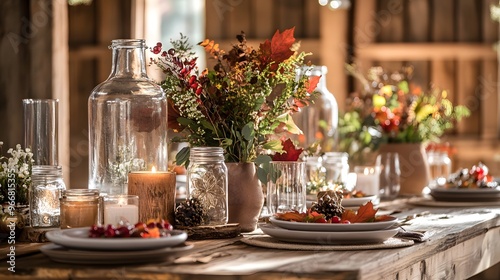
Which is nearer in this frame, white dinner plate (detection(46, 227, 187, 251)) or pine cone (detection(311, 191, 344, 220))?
white dinner plate (detection(46, 227, 187, 251))

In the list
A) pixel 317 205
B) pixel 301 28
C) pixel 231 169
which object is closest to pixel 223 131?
pixel 231 169

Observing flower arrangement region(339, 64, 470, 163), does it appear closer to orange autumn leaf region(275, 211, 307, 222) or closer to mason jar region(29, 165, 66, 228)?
orange autumn leaf region(275, 211, 307, 222)

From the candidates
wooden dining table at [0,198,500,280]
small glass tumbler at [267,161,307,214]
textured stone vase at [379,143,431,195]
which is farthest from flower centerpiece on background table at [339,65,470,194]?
small glass tumbler at [267,161,307,214]

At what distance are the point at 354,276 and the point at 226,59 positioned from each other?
799 millimetres

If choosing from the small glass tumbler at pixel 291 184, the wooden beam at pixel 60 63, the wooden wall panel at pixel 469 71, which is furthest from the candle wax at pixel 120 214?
the wooden wall panel at pixel 469 71

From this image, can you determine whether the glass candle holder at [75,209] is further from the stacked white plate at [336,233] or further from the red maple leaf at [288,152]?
the red maple leaf at [288,152]

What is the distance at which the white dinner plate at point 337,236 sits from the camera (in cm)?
201

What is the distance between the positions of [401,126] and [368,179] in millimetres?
655

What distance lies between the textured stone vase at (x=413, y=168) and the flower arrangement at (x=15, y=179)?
188cm

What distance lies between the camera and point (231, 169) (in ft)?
7.61

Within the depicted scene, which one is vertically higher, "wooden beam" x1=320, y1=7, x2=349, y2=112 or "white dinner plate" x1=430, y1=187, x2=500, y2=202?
"wooden beam" x1=320, y1=7, x2=349, y2=112

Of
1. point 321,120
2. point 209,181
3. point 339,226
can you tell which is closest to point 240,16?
point 321,120

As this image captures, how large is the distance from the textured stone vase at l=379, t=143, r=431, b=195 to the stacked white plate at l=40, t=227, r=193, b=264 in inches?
81.8

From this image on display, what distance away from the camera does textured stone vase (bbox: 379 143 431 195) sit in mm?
3736
